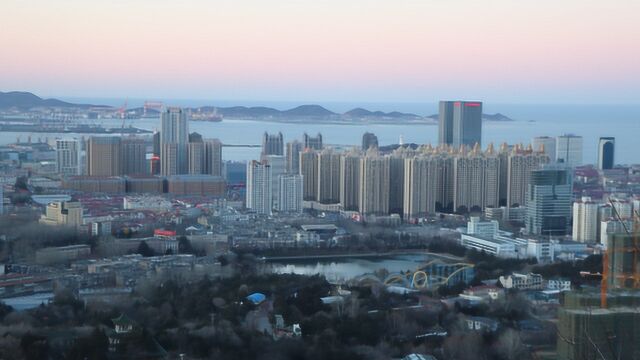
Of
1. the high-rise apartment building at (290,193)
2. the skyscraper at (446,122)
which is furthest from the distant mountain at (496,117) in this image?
the high-rise apartment building at (290,193)

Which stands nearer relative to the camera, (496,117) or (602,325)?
(602,325)

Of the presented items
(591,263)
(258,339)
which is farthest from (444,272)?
(258,339)

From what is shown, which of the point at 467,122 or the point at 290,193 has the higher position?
the point at 467,122

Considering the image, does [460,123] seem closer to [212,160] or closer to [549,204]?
[212,160]

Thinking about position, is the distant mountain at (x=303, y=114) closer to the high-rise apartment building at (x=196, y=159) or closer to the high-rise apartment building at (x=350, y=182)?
the high-rise apartment building at (x=196, y=159)

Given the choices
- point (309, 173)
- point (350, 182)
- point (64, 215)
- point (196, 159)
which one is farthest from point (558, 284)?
point (196, 159)

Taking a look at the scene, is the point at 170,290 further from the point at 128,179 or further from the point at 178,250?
the point at 128,179

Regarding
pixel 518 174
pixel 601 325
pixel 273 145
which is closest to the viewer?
pixel 601 325
